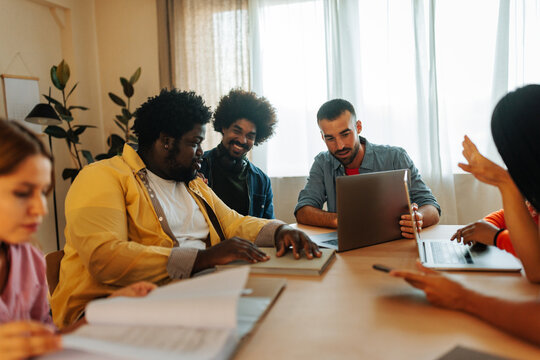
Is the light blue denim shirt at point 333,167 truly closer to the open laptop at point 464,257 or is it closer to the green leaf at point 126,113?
the open laptop at point 464,257

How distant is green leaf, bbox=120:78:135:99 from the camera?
147 inches

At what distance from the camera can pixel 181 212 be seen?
1.65 m

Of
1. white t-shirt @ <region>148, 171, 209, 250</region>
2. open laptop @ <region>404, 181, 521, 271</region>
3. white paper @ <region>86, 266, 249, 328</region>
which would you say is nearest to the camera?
white paper @ <region>86, 266, 249, 328</region>

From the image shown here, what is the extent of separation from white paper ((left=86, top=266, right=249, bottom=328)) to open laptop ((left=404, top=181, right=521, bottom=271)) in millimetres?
715

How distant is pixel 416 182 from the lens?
86.5 inches

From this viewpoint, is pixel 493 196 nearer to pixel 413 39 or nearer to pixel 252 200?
pixel 413 39

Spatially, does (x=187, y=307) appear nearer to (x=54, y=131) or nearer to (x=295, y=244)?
(x=295, y=244)

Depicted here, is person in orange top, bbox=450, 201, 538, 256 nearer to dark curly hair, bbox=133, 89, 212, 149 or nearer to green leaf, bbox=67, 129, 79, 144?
dark curly hair, bbox=133, 89, 212, 149

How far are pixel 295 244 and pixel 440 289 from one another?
0.55 meters

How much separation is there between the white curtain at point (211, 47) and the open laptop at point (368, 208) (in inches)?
93.9

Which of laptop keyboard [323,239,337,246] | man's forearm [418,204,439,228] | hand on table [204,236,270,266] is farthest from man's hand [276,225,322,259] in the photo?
man's forearm [418,204,439,228]

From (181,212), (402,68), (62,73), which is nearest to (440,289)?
(181,212)

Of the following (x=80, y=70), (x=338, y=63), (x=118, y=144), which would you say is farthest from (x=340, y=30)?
(x=80, y=70)

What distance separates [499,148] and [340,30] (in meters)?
2.65
